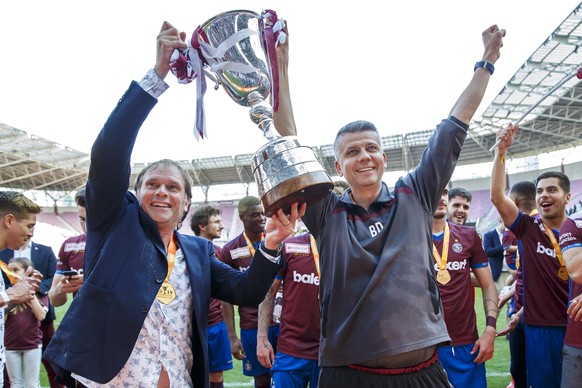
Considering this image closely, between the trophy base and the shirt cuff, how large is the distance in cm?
57

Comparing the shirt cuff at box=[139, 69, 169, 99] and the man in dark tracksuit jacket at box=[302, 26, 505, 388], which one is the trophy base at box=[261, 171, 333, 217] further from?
the shirt cuff at box=[139, 69, 169, 99]

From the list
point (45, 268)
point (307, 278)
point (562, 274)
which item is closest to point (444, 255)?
point (562, 274)

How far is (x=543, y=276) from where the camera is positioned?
3.58 meters

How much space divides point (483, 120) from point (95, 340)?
93.2 ft

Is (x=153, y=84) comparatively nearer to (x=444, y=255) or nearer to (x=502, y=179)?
(x=502, y=179)

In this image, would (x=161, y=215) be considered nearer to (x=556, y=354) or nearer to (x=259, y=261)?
(x=259, y=261)

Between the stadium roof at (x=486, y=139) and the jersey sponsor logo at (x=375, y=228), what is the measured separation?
18.3m

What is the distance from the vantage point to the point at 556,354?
11.3 ft

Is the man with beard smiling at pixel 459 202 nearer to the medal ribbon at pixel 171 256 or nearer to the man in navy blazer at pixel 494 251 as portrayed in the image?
the man in navy blazer at pixel 494 251

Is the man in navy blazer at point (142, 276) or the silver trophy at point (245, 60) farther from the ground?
the silver trophy at point (245, 60)

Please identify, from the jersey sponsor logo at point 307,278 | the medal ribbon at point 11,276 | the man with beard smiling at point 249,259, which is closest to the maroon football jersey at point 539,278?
the jersey sponsor logo at point 307,278

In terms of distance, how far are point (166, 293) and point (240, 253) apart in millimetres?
2733

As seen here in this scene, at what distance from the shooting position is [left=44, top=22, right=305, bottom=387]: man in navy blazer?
64.9 inches

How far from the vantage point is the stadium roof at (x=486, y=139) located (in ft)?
63.6
